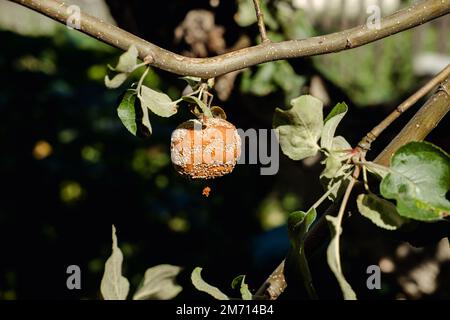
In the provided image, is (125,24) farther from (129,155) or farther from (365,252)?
(129,155)

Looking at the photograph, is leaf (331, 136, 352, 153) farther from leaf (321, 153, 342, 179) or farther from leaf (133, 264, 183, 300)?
leaf (133, 264, 183, 300)

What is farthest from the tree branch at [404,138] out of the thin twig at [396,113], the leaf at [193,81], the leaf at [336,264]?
the leaf at [193,81]

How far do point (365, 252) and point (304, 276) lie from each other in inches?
46.2

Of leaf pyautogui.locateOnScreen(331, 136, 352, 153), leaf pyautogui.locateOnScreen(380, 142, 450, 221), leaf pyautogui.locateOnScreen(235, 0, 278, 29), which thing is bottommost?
leaf pyautogui.locateOnScreen(380, 142, 450, 221)

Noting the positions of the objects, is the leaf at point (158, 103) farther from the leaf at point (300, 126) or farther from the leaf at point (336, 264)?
the leaf at point (336, 264)

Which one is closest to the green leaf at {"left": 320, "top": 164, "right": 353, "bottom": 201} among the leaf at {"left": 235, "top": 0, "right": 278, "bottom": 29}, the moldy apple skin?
the moldy apple skin

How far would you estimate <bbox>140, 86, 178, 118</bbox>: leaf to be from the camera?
28.4 inches

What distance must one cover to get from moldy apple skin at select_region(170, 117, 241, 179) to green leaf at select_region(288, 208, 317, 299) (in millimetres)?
114

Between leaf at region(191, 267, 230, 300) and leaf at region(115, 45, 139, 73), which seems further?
leaf at region(191, 267, 230, 300)

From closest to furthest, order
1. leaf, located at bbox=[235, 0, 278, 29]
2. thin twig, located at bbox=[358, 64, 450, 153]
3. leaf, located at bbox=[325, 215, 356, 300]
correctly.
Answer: leaf, located at bbox=[325, 215, 356, 300] < thin twig, located at bbox=[358, 64, 450, 153] < leaf, located at bbox=[235, 0, 278, 29]

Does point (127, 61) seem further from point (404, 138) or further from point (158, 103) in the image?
point (404, 138)

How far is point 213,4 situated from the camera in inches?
57.9

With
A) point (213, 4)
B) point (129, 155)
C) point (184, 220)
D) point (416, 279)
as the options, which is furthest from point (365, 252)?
point (129, 155)

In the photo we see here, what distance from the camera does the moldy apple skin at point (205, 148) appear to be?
725 millimetres
